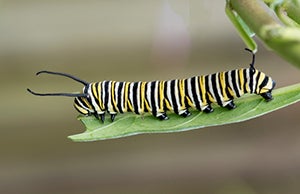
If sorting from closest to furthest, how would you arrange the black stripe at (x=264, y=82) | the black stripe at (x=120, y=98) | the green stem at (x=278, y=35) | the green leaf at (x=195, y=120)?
1. the green stem at (x=278, y=35)
2. the green leaf at (x=195, y=120)
3. the black stripe at (x=264, y=82)
4. the black stripe at (x=120, y=98)

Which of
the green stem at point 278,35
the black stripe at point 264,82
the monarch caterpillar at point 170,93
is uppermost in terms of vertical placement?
the monarch caterpillar at point 170,93

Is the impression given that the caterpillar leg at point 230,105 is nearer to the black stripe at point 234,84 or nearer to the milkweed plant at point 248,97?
the milkweed plant at point 248,97

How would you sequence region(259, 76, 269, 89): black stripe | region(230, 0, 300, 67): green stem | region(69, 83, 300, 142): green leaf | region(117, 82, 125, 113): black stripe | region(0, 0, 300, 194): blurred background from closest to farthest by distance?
region(230, 0, 300, 67): green stem, region(69, 83, 300, 142): green leaf, region(259, 76, 269, 89): black stripe, region(117, 82, 125, 113): black stripe, region(0, 0, 300, 194): blurred background

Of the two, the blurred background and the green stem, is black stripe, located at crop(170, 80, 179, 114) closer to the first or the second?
the green stem

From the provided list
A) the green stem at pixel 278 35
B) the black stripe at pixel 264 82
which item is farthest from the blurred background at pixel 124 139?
the green stem at pixel 278 35

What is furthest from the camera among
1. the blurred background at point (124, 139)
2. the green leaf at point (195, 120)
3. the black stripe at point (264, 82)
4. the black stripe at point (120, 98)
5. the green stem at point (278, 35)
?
the blurred background at point (124, 139)

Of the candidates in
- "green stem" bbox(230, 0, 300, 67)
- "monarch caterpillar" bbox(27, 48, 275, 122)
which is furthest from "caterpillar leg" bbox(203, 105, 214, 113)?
"green stem" bbox(230, 0, 300, 67)
